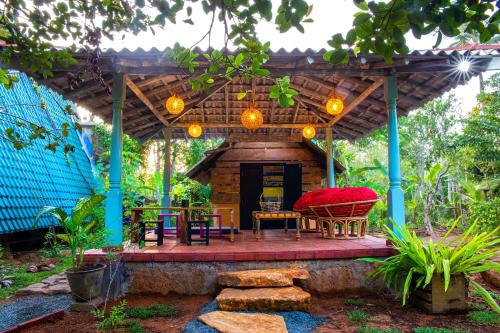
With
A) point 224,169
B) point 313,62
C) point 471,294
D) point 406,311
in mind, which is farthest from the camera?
point 224,169

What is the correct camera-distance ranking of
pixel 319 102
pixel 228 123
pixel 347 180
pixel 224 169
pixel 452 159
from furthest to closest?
1. pixel 347 180
2. pixel 452 159
3. pixel 224 169
4. pixel 228 123
5. pixel 319 102

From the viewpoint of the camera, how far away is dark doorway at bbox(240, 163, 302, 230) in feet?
35.0

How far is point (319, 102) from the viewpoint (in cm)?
892

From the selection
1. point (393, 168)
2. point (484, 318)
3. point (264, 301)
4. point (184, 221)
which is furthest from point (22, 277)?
point (484, 318)

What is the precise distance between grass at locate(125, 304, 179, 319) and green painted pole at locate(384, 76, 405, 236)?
12.2 feet

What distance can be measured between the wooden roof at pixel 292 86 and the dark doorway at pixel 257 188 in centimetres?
110

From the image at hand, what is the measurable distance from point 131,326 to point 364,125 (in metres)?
7.77

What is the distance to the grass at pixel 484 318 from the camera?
12.8ft

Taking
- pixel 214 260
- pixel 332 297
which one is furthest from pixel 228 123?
pixel 332 297

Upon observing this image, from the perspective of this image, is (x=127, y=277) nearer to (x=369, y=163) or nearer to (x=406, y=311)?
(x=406, y=311)

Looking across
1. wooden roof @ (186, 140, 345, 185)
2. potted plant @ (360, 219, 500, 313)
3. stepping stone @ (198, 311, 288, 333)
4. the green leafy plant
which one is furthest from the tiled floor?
wooden roof @ (186, 140, 345, 185)

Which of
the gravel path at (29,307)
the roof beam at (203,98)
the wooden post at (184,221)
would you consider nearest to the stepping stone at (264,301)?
the wooden post at (184,221)

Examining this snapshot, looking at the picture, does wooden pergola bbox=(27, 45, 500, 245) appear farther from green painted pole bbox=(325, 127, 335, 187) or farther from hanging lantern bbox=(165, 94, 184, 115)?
hanging lantern bbox=(165, 94, 184, 115)

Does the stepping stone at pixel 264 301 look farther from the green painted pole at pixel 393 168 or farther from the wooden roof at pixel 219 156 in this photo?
the wooden roof at pixel 219 156
